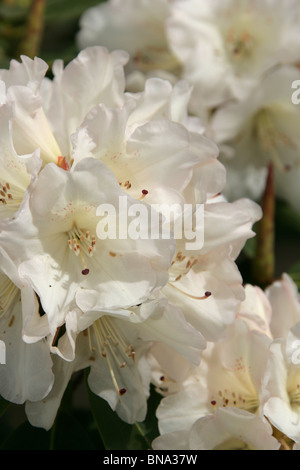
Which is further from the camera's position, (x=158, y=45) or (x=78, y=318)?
(x=158, y=45)

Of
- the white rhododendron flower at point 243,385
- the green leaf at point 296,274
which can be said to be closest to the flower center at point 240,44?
the green leaf at point 296,274

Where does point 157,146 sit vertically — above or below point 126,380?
above

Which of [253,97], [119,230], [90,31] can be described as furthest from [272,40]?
[119,230]

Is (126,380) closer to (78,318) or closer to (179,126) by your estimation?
(78,318)

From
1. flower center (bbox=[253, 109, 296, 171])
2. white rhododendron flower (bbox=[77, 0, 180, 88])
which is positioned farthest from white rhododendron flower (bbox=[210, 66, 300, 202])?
white rhododendron flower (bbox=[77, 0, 180, 88])

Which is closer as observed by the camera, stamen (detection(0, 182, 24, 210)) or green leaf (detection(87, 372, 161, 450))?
stamen (detection(0, 182, 24, 210))

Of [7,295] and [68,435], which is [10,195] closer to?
[7,295]

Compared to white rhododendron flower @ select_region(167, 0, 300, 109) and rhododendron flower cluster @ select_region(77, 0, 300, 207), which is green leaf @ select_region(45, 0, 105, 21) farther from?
white rhododendron flower @ select_region(167, 0, 300, 109)
